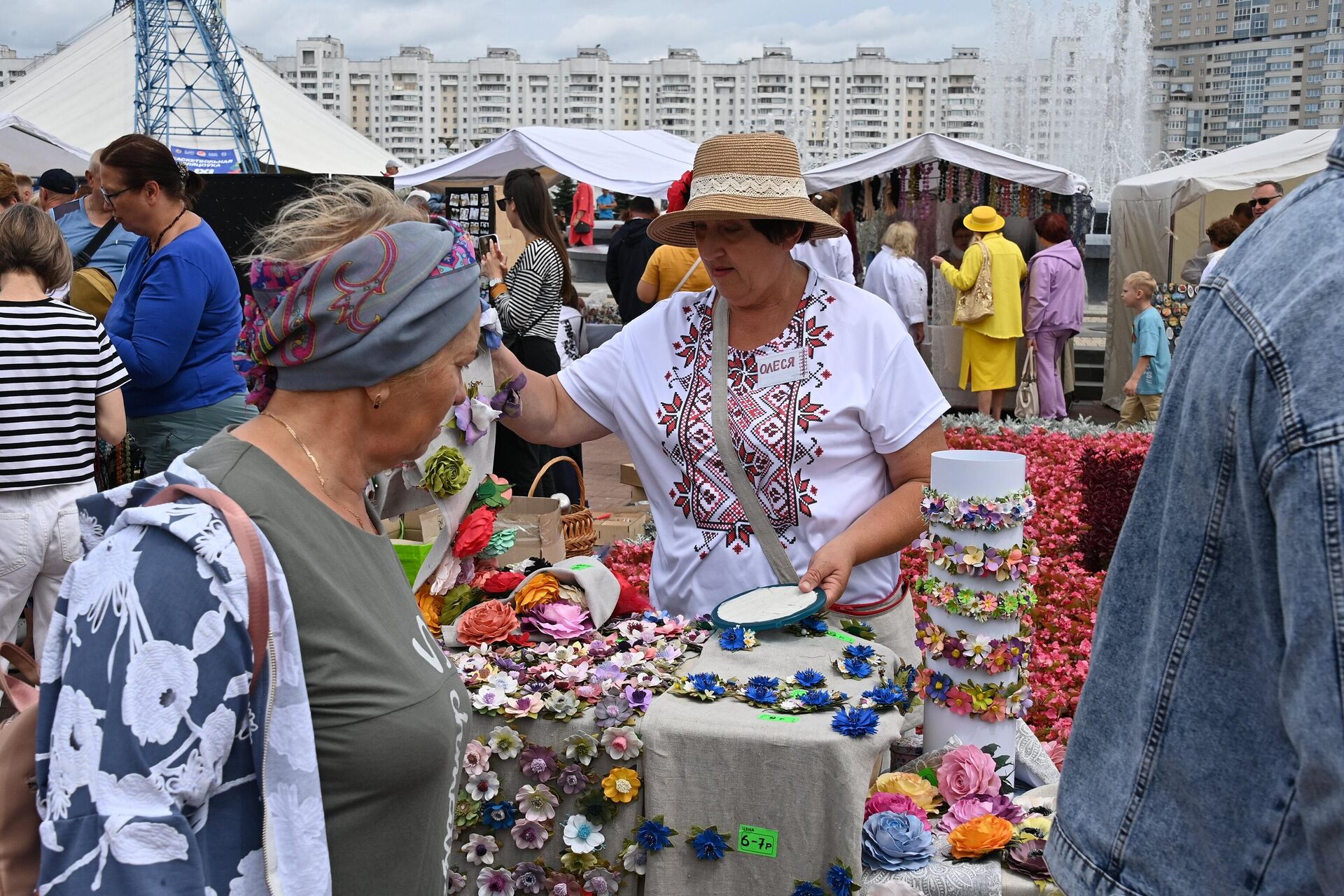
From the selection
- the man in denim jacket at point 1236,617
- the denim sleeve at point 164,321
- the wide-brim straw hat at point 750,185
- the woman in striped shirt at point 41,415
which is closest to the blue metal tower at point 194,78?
the denim sleeve at point 164,321

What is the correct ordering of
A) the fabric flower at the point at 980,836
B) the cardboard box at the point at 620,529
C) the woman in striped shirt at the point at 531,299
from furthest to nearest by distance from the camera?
the woman in striped shirt at the point at 531,299 < the cardboard box at the point at 620,529 < the fabric flower at the point at 980,836

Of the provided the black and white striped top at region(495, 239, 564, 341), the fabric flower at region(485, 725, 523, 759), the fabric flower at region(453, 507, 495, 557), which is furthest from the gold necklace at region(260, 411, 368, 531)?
the black and white striped top at region(495, 239, 564, 341)

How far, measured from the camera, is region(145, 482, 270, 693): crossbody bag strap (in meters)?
1.37

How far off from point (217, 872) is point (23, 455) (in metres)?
3.10

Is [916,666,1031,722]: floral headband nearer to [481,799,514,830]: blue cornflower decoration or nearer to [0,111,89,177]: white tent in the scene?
[481,799,514,830]: blue cornflower decoration

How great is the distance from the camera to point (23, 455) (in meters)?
4.02

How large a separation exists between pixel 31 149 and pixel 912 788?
43.5 ft

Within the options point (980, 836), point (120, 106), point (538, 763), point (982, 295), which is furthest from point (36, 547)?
point (120, 106)

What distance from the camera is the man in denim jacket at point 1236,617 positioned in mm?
871

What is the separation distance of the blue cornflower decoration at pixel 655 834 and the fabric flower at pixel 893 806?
14.8 inches

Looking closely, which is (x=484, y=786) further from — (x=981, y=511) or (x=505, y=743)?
(x=981, y=511)

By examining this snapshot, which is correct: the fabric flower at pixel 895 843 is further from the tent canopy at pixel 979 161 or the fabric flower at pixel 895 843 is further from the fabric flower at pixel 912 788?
the tent canopy at pixel 979 161

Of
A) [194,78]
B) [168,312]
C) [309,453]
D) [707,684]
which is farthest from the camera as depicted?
[194,78]

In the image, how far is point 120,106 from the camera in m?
37.4
